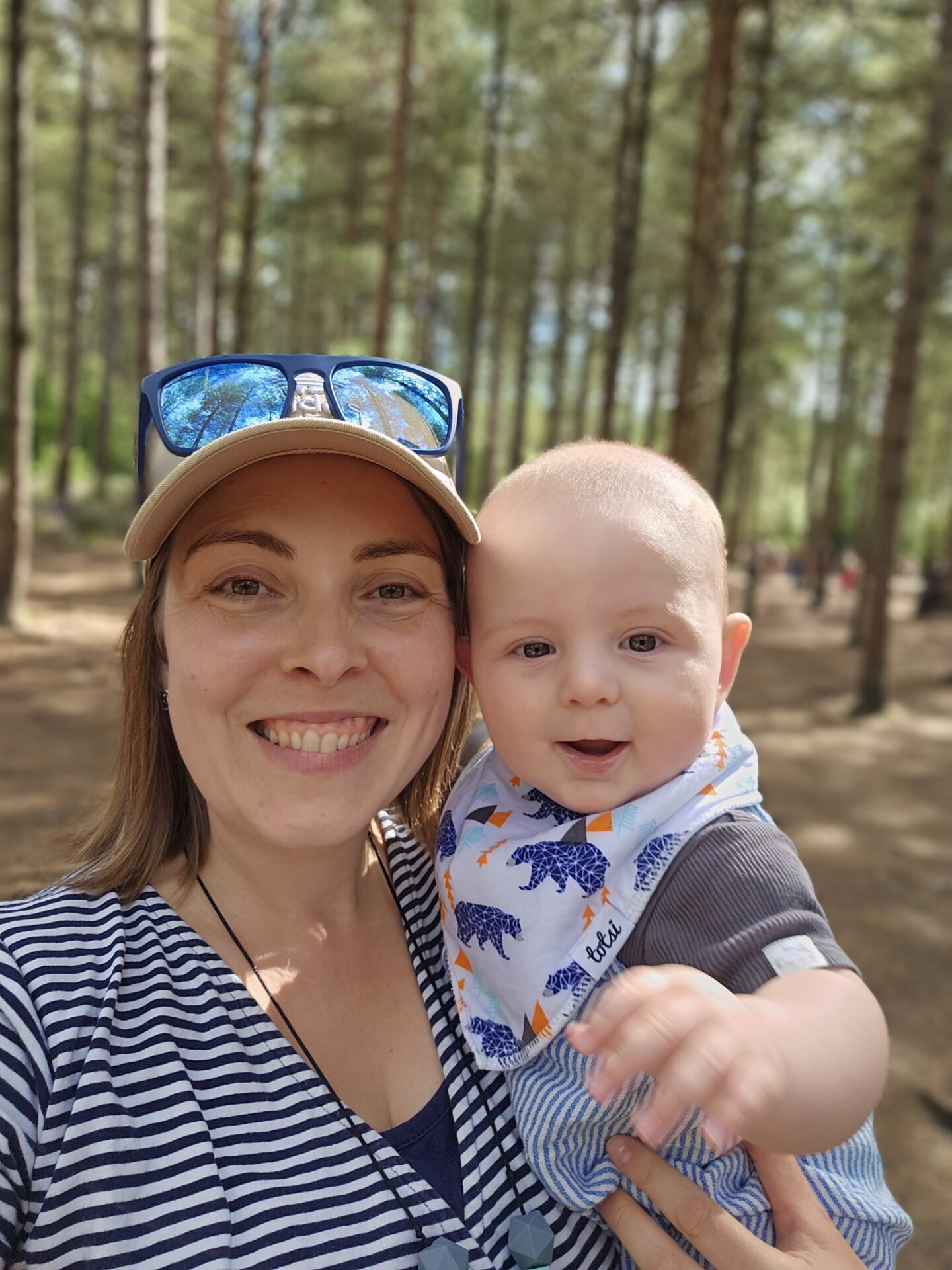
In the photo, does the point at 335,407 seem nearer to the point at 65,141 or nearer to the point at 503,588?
the point at 503,588

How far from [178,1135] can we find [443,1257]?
1.25ft

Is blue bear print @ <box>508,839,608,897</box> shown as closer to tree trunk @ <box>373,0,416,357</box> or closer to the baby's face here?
the baby's face

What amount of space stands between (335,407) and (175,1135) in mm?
1042

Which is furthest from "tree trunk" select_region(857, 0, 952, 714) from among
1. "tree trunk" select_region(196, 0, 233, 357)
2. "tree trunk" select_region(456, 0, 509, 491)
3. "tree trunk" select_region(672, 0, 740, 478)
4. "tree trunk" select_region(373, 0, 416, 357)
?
"tree trunk" select_region(196, 0, 233, 357)

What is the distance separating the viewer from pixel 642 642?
162cm

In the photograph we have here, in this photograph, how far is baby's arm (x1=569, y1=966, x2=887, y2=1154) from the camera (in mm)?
1068

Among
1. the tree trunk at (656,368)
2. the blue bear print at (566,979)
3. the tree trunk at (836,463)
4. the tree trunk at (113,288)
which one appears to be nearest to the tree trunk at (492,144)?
the tree trunk at (113,288)

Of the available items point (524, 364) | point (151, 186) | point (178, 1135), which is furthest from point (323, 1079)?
point (524, 364)

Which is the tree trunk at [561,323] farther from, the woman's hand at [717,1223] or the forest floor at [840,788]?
the woman's hand at [717,1223]

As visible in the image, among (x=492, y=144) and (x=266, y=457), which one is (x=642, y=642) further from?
(x=492, y=144)

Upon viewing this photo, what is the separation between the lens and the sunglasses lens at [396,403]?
1.56 metres

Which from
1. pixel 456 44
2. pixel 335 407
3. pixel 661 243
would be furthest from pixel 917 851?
pixel 661 243

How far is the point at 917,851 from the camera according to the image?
25.1 feet

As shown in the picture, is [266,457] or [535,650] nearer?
[266,457]
